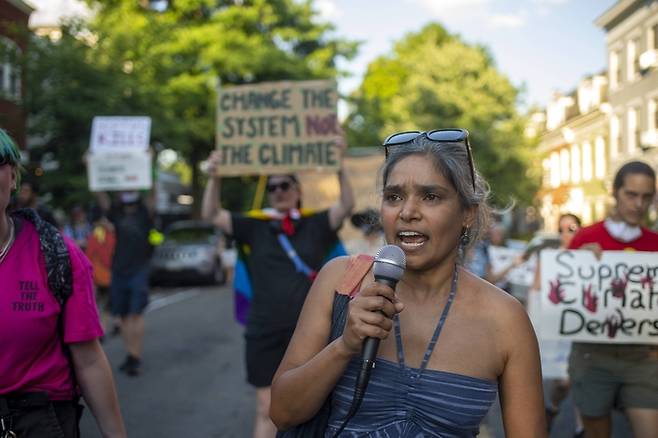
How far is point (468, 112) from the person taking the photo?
1452 inches

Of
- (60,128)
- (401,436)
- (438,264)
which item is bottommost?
(401,436)

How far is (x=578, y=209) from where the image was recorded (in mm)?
45125

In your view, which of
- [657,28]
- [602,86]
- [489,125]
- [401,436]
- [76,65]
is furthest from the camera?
[602,86]

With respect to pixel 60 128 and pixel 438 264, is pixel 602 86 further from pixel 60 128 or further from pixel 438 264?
pixel 438 264

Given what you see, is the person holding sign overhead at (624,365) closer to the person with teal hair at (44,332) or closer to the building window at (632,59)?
the person with teal hair at (44,332)

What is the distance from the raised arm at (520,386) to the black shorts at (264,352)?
2.72m

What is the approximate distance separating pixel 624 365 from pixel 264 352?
212cm

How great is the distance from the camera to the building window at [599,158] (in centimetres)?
4103

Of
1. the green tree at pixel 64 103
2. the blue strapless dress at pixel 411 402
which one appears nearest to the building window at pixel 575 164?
the green tree at pixel 64 103

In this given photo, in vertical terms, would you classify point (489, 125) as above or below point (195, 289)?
above

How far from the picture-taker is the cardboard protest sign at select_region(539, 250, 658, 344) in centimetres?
422

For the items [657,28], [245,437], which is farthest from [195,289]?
[657,28]

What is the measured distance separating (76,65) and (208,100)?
13599 millimetres

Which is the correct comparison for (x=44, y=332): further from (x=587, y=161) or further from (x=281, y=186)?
(x=587, y=161)
